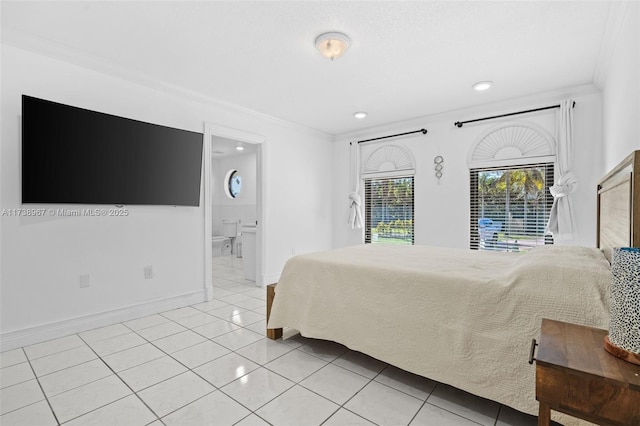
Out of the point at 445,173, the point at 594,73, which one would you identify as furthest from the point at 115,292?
the point at 594,73

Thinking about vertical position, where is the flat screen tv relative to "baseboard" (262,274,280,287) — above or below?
above

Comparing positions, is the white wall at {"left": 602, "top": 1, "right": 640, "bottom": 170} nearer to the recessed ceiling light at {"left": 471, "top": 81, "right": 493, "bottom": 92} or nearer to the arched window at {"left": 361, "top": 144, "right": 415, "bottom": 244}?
the recessed ceiling light at {"left": 471, "top": 81, "right": 493, "bottom": 92}

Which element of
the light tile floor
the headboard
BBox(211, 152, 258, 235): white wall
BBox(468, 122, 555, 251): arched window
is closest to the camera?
the headboard

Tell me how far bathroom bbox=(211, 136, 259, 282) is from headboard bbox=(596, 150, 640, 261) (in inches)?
229

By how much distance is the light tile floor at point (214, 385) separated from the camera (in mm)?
1648

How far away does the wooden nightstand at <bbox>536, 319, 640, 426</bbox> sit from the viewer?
33.6 inches

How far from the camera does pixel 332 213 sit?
5691mm

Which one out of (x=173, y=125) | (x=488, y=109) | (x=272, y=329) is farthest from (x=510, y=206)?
(x=173, y=125)

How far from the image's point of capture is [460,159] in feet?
13.9

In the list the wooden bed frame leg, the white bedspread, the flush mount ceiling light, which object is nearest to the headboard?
the white bedspread

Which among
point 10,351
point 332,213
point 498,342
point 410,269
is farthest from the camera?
point 332,213

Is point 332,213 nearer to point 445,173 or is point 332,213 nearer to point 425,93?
point 445,173

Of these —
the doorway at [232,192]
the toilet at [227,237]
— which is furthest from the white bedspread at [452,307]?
the toilet at [227,237]

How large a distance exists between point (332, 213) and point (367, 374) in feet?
12.3
